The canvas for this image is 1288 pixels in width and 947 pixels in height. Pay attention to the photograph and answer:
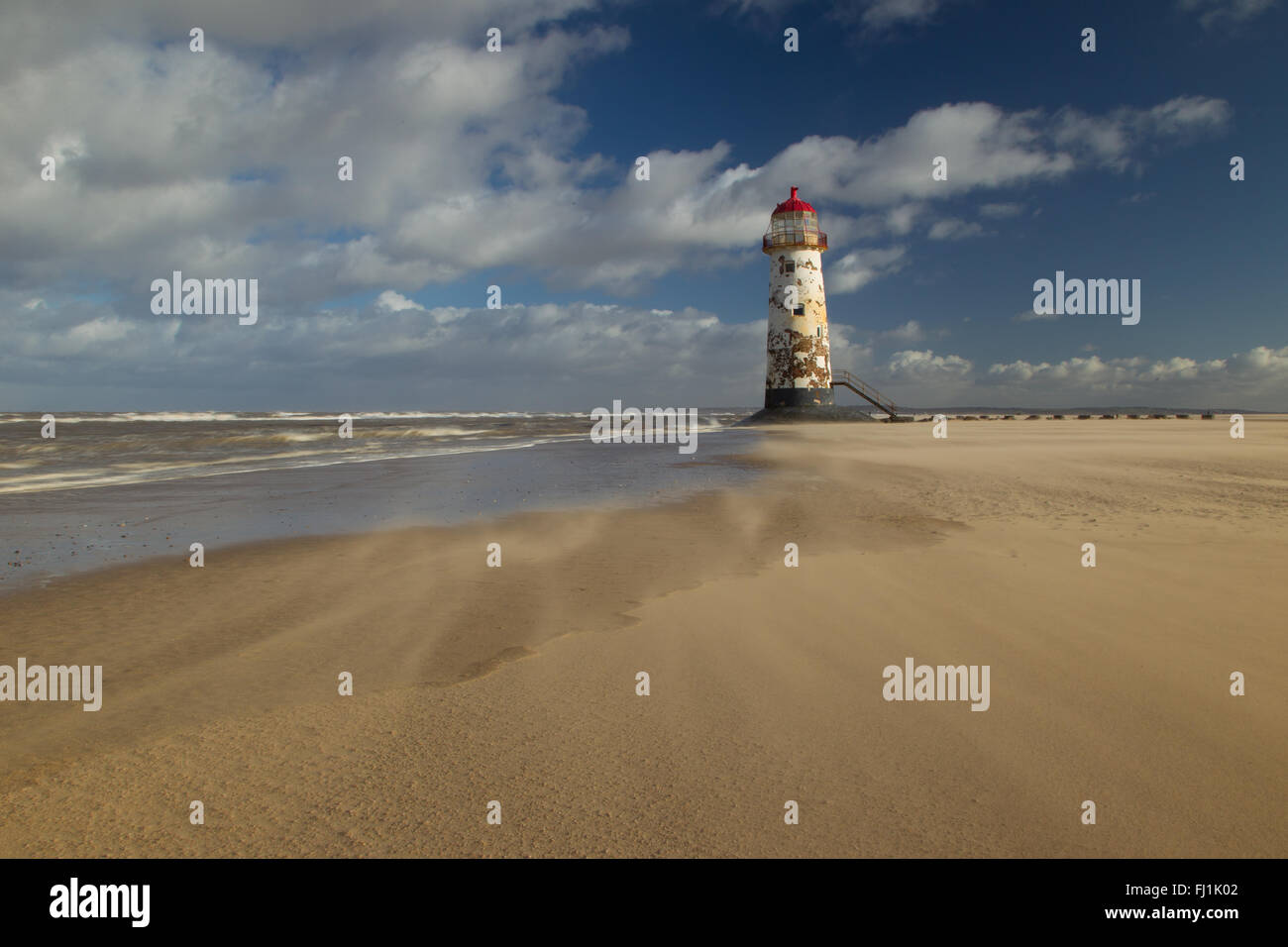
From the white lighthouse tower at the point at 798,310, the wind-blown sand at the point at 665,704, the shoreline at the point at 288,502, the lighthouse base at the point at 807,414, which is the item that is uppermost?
the white lighthouse tower at the point at 798,310

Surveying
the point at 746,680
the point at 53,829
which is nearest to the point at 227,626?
the point at 53,829

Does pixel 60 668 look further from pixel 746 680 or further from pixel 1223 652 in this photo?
pixel 1223 652

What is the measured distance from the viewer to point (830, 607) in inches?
209

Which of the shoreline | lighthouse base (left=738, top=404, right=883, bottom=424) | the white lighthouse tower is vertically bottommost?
the shoreline

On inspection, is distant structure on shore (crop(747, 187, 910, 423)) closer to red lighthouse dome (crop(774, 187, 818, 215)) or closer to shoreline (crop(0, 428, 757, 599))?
red lighthouse dome (crop(774, 187, 818, 215))

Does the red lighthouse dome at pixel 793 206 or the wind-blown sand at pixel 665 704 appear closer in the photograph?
the wind-blown sand at pixel 665 704

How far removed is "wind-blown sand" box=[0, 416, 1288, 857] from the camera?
2523 millimetres

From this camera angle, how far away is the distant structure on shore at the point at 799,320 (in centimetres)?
3709

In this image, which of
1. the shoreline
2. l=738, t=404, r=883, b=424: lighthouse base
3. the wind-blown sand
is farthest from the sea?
l=738, t=404, r=883, b=424: lighthouse base

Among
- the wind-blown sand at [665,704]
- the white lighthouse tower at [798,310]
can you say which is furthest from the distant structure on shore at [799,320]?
the wind-blown sand at [665,704]

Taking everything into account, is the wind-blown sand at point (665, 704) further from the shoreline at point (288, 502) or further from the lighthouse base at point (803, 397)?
the lighthouse base at point (803, 397)
